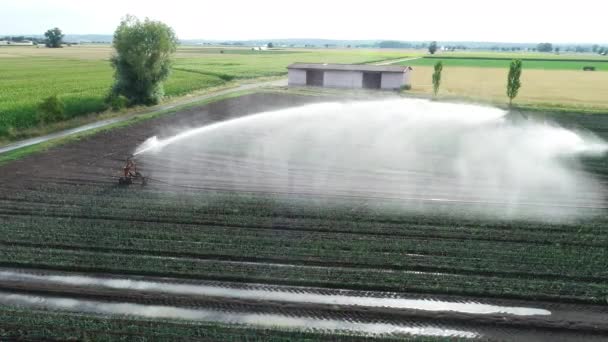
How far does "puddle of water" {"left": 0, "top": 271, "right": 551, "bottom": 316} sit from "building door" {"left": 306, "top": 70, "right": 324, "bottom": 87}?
63008 mm

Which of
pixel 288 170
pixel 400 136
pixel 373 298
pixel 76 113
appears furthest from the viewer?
pixel 76 113

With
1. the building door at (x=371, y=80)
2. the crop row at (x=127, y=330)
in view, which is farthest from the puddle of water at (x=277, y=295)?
the building door at (x=371, y=80)

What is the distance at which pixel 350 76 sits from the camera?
7394 cm

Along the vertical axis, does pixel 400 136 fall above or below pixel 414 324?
above

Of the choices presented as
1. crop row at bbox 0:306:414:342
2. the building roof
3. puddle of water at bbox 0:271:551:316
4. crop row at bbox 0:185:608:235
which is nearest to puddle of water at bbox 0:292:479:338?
crop row at bbox 0:306:414:342

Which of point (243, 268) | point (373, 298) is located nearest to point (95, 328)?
point (243, 268)

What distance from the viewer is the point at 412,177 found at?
92.6 ft

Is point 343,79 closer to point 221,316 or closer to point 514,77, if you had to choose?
point 514,77

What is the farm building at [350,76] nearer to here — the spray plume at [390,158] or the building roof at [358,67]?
the building roof at [358,67]

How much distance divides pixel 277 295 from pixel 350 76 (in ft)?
203

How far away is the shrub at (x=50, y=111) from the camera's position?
41375 mm

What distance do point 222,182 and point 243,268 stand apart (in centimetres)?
1085

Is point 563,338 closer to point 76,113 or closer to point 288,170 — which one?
point 288,170

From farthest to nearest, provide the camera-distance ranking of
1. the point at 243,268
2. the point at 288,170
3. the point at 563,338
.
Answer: the point at 288,170 → the point at 243,268 → the point at 563,338
